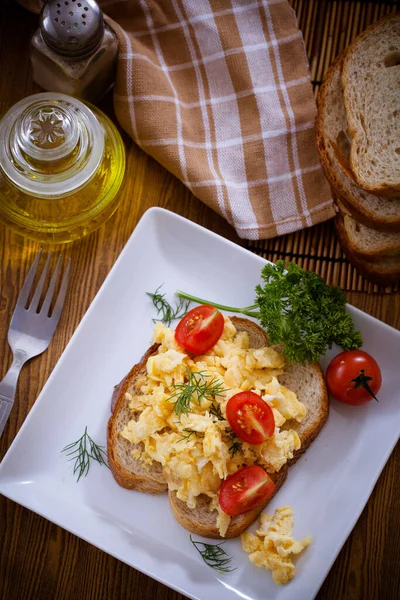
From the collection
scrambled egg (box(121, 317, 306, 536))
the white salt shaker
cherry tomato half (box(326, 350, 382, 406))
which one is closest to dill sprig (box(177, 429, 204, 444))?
scrambled egg (box(121, 317, 306, 536))

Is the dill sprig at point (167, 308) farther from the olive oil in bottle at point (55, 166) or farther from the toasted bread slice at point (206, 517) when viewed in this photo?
the toasted bread slice at point (206, 517)

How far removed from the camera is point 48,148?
121 inches

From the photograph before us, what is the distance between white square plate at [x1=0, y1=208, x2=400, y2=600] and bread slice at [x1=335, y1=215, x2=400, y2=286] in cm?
25

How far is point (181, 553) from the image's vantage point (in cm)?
312

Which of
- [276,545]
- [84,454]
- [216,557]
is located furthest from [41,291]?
[276,545]

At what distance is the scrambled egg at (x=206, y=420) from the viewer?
288 centimetres

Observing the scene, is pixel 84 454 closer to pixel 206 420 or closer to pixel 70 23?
pixel 206 420

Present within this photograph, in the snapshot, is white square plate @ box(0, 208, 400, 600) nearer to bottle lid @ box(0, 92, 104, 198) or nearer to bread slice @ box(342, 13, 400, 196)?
bottle lid @ box(0, 92, 104, 198)

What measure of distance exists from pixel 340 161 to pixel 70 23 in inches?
53.4

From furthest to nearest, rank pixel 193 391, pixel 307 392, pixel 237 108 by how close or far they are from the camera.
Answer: pixel 237 108 → pixel 307 392 → pixel 193 391

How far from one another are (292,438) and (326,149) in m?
→ 1.36

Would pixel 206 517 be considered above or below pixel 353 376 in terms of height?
below

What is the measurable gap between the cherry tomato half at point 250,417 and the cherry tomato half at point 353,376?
404 millimetres

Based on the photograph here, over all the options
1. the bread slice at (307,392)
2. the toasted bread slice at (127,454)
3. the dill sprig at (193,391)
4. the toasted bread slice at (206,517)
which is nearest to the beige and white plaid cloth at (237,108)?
the bread slice at (307,392)
